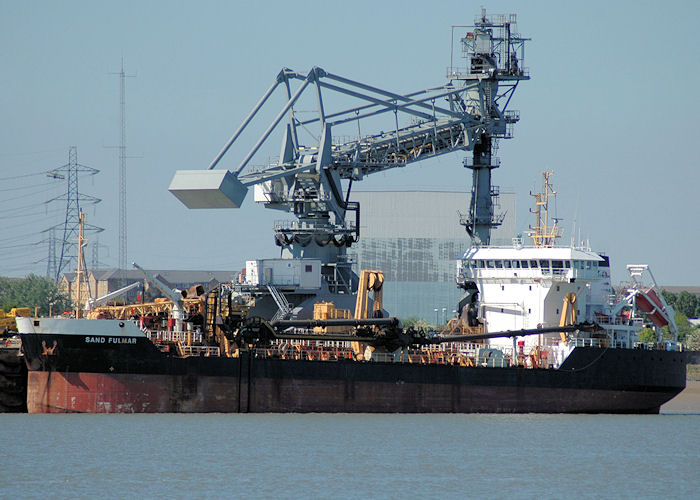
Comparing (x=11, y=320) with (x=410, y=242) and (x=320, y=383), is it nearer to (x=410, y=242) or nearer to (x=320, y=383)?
(x=320, y=383)

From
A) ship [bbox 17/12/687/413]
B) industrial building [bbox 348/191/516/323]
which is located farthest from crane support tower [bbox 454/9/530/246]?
industrial building [bbox 348/191/516/323]

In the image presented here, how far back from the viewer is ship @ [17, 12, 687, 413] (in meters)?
46.3

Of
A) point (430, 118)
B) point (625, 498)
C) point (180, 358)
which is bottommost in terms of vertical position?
point (625, 498)

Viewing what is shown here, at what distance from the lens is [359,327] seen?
1938 inches

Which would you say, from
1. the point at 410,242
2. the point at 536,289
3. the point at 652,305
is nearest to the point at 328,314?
the point at 536,289

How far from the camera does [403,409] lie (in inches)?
1923

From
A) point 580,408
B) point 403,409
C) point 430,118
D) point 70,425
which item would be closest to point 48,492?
point 70,425

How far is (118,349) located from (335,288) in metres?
12.7

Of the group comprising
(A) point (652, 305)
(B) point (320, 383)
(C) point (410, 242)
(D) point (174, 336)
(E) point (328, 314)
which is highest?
(C) point (410, 242)

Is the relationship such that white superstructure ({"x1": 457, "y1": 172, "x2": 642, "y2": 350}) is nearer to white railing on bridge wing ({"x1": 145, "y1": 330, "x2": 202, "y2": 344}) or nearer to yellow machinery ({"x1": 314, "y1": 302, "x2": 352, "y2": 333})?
yellow machinery ({"x1": 314, "y1": 302, "x2": 352, "y2": 333})

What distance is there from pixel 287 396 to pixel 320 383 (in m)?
1.34

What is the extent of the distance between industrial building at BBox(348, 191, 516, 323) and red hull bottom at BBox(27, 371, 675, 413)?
55.6 meters

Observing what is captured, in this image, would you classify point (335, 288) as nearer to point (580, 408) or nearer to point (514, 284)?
point (514, 284)

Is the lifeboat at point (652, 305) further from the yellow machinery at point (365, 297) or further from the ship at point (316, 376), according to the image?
the yellow machinery at point (365, 297)
